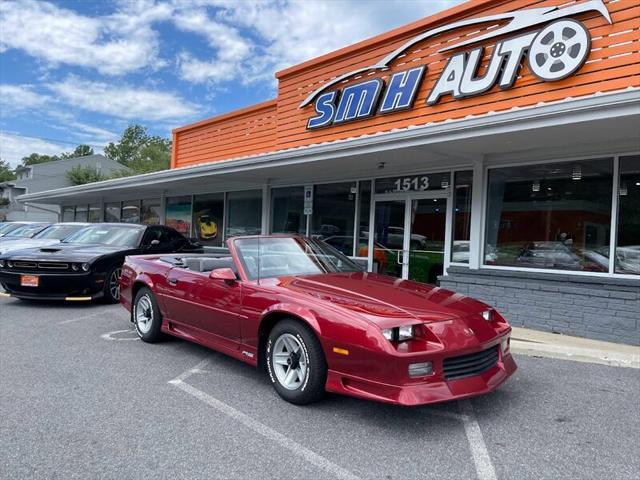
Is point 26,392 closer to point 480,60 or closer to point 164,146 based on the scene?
point 480,60

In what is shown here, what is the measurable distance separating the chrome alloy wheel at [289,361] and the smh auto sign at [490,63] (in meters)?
5.91

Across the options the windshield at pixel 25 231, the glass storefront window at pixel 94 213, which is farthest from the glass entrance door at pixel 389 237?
the glass storefront window at pixel 94 213

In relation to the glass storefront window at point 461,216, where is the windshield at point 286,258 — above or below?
below

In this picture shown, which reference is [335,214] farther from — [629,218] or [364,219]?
[629,218]

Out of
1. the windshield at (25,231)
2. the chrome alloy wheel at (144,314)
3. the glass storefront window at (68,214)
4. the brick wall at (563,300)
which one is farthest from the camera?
the glass storefront window at (68,214)

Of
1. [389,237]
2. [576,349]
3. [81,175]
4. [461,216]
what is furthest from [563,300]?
[81,175]

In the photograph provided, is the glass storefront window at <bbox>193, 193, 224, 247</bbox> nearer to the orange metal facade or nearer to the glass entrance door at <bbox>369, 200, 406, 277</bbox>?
the orange metal facade

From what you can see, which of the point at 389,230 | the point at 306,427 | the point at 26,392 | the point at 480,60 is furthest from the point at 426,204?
the point at 26,392

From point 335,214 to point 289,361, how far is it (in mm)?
7229

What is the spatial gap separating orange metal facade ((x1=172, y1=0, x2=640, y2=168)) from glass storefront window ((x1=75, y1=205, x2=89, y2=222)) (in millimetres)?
9107

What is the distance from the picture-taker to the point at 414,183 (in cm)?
924

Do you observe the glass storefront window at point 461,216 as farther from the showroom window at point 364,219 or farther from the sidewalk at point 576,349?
the sidewalk at point 576,349

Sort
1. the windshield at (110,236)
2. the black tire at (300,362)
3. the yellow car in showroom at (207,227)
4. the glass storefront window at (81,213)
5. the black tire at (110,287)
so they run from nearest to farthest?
the black tire at (300,362), the black tire at (110,287), the windshield at (110,236), the yellow car in showroom at (207,227), the glass storefront window at (81,213)

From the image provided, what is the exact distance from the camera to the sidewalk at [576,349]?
5.30 metres
